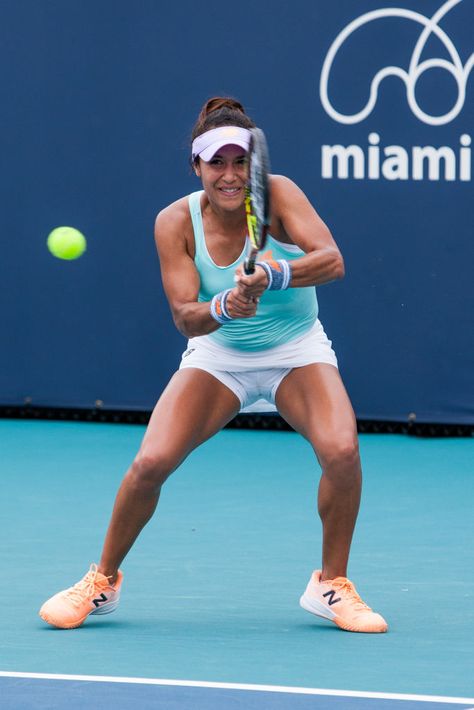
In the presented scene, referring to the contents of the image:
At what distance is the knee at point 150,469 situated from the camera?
15.5 feet

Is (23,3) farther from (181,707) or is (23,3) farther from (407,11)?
(181,707)

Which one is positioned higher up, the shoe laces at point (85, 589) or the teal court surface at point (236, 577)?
the shoe laces at point (85, 589)

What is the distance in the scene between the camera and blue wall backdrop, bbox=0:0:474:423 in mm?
8039

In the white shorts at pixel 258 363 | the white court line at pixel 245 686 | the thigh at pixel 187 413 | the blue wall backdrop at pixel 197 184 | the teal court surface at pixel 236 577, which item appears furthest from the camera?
the blue wall backdrop at pixel 197 184

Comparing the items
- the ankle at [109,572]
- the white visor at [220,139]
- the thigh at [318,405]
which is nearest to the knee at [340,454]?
the thigh at [318,405]

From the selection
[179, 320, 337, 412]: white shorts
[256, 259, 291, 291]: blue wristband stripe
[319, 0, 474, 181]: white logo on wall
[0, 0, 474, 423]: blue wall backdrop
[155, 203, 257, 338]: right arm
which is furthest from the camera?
[0, 0, 474, 423]: blue wall backdrop

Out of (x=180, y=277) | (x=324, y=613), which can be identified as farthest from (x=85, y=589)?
(x=180, y=277)

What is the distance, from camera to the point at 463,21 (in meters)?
7.89

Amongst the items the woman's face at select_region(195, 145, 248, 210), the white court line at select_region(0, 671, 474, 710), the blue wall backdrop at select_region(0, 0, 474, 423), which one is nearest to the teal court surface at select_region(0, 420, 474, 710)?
the white court line at select_region(0, 671, 474, 710)

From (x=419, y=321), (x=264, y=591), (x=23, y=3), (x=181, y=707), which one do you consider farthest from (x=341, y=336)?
(x=181, y=707)

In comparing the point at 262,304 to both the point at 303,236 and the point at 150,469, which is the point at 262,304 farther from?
the point at 150,469

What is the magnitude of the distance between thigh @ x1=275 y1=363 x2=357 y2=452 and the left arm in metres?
0.33

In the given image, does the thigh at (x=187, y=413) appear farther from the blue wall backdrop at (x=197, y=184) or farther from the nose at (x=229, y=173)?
the blue wall backdrop at (x=197, y=184)

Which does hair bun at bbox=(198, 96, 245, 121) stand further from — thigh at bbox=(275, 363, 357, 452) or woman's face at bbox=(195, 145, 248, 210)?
thigh at bbox=(275, 363, 357, 452)
